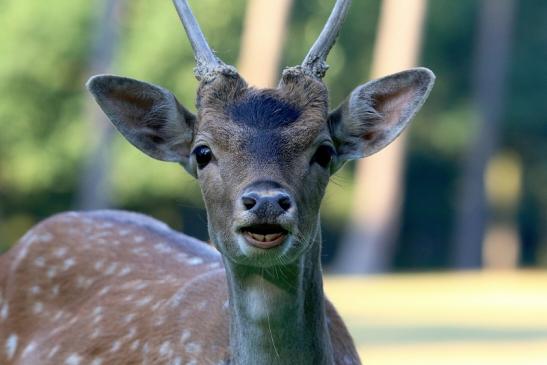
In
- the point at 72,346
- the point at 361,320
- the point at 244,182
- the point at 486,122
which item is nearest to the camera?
the point at 244,182

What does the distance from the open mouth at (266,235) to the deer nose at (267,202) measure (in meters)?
0.08

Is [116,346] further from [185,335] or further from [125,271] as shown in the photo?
[125,271]

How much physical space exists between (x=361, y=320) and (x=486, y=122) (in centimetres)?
2550

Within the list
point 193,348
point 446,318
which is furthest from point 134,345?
point 446,318

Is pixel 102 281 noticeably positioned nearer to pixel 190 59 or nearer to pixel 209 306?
pixel 209 306

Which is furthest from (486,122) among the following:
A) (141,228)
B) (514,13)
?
(141,228)

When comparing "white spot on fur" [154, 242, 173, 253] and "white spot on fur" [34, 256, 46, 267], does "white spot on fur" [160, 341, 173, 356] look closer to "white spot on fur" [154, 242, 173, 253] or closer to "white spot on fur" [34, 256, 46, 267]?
"white spot on fur" [154, 242, 173, 253]

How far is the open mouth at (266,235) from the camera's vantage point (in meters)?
5.73

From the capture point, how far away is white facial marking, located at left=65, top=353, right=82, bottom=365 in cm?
738

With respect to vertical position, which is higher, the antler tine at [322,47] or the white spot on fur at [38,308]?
the antler tine at [322,47]

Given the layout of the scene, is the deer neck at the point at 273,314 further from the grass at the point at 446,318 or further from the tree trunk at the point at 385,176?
the tree trunk at the point at 385,176

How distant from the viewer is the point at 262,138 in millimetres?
6070

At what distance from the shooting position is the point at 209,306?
6.91 m

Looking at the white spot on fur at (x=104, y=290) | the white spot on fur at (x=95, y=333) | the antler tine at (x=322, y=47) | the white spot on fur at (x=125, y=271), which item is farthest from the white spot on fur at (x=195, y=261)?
the antler tine at (x=322, y=47)
